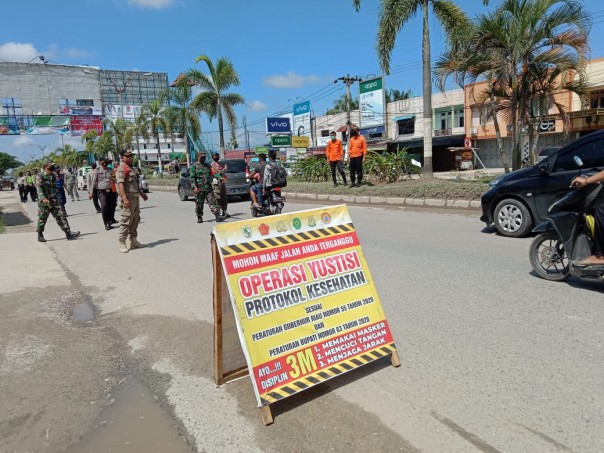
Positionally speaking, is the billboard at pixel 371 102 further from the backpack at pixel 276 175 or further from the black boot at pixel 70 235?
the black boot at pixel 70 235

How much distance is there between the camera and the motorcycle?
4707mm

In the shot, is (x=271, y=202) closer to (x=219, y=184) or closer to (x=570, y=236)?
(x=219, y=184)

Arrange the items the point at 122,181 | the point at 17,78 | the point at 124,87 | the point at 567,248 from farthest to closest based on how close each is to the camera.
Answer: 1. the point at 124,87
2. the point at 17,78
3. the point at 122,181
4. the point at 567,248

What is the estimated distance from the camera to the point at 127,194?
27.8 feet

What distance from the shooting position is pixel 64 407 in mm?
3201

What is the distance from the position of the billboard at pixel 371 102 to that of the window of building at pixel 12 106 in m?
35.6

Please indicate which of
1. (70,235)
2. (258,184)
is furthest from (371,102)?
(70,235)

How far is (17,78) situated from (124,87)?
41.0 feet

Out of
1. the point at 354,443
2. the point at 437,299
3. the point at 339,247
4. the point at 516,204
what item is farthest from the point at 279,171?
the point at 354,443

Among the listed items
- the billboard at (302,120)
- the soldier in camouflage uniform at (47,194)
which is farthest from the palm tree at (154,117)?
the soldier in camouflage uniform at (47,194)

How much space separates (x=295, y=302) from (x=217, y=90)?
25.9 meters

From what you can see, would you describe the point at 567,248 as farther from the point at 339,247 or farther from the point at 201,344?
the point at 201,344

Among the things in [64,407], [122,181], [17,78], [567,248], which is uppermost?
[17,78]

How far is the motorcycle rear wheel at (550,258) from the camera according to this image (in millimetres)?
5168
